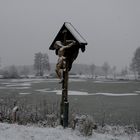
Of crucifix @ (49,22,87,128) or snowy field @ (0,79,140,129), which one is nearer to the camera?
crucifix @ (49,22,87,128)

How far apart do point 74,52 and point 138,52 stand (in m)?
81.7

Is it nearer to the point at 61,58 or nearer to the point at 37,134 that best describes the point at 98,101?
the point at 61,58

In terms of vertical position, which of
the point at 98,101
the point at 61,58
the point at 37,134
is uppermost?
the point at 61,58

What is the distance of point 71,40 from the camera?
28.9ft

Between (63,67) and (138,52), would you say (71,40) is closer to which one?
(63,67)

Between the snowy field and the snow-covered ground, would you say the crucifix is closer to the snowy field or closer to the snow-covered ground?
the snow-covered ground

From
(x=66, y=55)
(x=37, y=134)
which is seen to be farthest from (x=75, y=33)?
(x=37, y=134)

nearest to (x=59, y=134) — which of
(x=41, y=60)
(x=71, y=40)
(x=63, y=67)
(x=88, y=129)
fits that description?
(x=88, y=129)

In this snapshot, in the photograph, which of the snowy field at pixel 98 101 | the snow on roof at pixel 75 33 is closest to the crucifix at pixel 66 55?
the snow on roof at pixel 75 33

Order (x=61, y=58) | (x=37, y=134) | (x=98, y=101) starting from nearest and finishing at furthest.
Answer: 1. (x=37, y=134)
2. (x=61, y=58)
3. (x=98, y=101)

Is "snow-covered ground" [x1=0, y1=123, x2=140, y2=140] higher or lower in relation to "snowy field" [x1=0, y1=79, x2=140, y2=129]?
higher

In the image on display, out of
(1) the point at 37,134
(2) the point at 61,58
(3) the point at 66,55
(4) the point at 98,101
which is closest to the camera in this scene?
(1) the point at 37,134

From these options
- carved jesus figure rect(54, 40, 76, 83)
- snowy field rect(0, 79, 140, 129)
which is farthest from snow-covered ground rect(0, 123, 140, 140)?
snowy field rect(0, 79, 140, 129)

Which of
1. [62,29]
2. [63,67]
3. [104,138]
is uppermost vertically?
[62,29]
